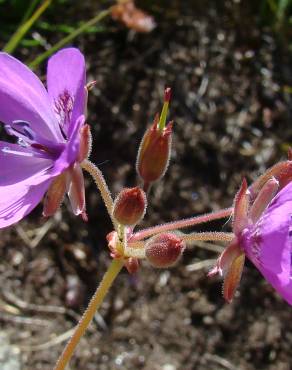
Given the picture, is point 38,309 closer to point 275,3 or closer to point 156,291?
point 156,291

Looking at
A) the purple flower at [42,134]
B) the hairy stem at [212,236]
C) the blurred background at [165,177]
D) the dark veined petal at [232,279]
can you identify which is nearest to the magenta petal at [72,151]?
the purple flower at [42,134]

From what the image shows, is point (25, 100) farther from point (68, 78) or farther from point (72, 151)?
point (72, 151)

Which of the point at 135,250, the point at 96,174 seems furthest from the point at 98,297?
the point at 96,174

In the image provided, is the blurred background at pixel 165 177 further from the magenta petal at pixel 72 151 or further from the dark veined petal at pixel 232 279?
the dark veined petal at pixel 232 279

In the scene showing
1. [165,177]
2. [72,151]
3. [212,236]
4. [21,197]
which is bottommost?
[165,177]

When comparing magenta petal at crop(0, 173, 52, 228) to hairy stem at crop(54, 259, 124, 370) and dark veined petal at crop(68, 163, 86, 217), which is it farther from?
hairy stem at crop(54, 259, 124, 370)

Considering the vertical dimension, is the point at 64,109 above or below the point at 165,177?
above

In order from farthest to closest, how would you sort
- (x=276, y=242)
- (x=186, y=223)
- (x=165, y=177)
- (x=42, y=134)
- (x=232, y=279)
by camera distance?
(x=165, y=177) → (x=42, y=134) → (x=186, y=223) → (x=232, y=279) → (x=276, y=242)
